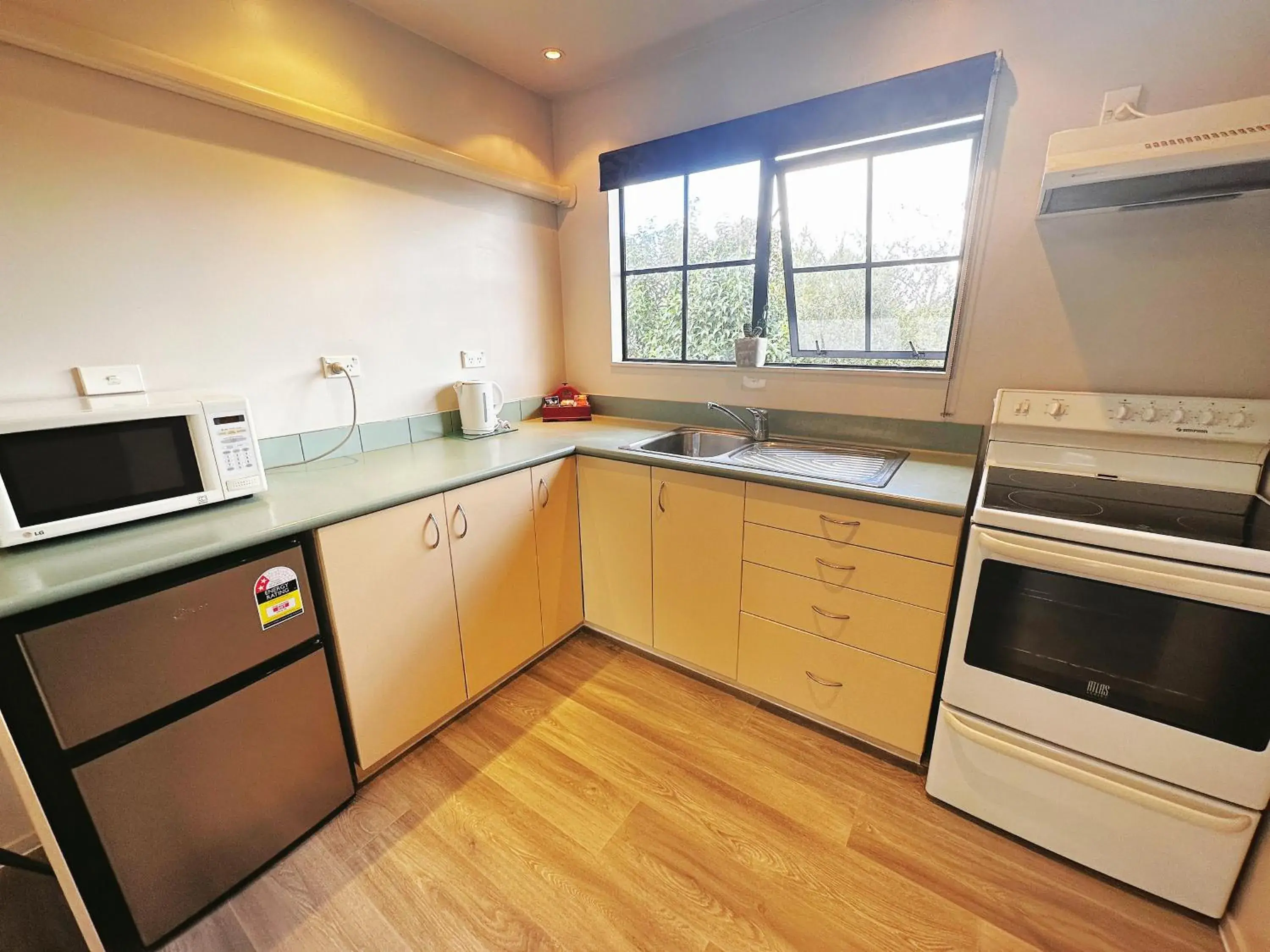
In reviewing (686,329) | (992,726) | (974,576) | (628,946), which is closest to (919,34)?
(686,329)

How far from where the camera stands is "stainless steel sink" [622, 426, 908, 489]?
1.65 m

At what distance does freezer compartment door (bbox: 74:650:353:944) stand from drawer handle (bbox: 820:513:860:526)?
1.50 metres

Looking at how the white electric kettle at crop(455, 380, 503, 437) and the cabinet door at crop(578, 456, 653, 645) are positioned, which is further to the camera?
the white electric kettle at crop(455, 380, 503, 437)

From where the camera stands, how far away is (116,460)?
1177 millimetres

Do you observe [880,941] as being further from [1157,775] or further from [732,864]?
[1157,775]

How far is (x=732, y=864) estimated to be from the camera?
52.9 inches

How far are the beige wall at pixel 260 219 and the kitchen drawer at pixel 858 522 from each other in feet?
4.98

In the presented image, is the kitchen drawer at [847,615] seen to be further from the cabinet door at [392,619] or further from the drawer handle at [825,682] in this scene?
the cabinet door at [392,619]

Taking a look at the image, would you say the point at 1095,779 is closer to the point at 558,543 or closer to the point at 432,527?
the point at 558,543

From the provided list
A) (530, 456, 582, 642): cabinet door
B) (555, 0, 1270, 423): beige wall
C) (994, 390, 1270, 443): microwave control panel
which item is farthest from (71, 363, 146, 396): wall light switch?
(994, 390, 1270, 443): microwave control panel

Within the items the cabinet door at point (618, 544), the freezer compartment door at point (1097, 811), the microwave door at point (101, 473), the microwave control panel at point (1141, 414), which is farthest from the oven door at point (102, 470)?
the microwave control panel at point (1141, 414)

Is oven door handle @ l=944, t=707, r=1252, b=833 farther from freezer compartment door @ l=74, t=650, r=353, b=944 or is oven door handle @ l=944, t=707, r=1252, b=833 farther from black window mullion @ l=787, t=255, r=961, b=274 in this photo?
freezer compartment door @ l=74, t=650, r=353, b=944

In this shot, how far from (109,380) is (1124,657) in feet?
8.85

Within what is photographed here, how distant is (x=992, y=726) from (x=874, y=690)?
1.06ft
